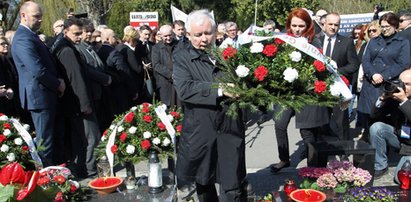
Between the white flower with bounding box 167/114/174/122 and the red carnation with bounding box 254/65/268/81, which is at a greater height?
the red carnation with bounding box 254/65/268/81

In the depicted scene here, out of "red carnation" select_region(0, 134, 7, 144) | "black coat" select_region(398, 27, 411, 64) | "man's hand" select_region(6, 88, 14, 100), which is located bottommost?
"red carnation" select_region(0, 134, 7, 144)

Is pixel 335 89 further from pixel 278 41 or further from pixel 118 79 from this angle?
pixel 118 79

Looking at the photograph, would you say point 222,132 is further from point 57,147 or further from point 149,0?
point 149,0

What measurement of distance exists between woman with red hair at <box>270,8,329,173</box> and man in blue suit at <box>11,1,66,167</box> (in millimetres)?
2561

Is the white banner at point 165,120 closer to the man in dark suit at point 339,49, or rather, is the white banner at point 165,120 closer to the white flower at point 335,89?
the white flower at point 335,89

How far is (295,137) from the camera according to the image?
7121 millimetres

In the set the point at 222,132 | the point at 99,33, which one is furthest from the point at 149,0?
the point at 222,132

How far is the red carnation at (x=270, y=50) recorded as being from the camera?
303 centimetres

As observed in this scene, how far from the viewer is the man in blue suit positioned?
15.4ft

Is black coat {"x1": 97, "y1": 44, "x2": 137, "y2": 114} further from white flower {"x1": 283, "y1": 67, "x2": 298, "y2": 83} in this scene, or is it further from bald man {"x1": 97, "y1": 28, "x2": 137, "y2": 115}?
white flower {"x1": 283, "y1": 67, "x2": 298, "y2": 83}

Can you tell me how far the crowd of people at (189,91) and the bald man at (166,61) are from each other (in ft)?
0.05

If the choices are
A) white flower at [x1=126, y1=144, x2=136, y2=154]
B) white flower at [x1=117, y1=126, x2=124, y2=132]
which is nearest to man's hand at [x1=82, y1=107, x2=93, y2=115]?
white flower at [x1=117, y1=126, x2=124, y2=132]

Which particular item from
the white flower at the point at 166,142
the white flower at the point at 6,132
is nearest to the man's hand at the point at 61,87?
the white flower at the point at 6,132

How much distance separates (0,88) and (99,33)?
2.32 metres
